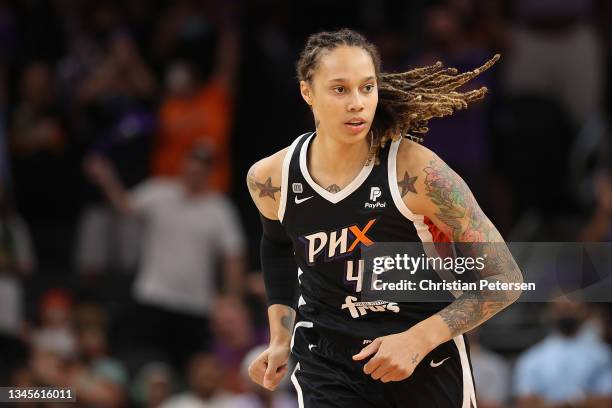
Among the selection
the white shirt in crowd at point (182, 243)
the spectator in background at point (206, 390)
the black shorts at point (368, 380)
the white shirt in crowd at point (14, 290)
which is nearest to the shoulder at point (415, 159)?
the black shorts at point (368, 380)

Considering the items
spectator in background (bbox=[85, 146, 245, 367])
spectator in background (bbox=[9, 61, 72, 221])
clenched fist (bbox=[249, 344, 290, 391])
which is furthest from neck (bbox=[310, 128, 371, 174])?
spectator in background (bbox=[9, 61, 72, 221])

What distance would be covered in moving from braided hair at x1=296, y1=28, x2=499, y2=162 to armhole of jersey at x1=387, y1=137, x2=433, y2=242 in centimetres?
7

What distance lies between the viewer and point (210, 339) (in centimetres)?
1169

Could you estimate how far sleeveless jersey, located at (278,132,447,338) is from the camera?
5465 millimetres

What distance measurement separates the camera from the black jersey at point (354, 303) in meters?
5.47

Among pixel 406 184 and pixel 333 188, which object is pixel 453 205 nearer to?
pixel 406 184

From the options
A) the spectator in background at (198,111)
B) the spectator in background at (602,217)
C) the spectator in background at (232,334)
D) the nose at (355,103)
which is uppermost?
the spectator in background at (198,111)

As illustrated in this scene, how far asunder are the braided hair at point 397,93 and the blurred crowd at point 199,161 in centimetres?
528

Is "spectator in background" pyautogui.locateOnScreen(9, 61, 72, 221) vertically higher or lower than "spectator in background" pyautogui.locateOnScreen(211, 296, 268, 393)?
higher

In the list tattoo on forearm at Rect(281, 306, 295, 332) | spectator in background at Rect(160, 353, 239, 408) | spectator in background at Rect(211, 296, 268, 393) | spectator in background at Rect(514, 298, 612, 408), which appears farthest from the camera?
spectator in background at Rect(211, 296, 268, 393)

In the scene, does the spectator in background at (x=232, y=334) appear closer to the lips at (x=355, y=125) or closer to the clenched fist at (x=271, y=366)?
the clenched fist at (x=271, y=366)

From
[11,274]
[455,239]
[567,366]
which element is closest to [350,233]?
[455,239]

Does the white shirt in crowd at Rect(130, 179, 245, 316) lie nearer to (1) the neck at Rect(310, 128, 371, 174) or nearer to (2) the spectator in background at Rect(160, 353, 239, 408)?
(2) the spectator in background at Rect(160, 353, 239, 408)

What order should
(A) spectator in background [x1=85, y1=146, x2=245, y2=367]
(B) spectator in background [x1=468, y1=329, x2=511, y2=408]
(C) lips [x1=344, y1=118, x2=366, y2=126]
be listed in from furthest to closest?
(A) spectator in background [x1=85, y1=146, x2=245, y2=367]
(B) spectator in background [x1=468, y1=329, x2=511, y2=408]
(C) lips [x1=344, y1=118, x2=366, y2=126]
